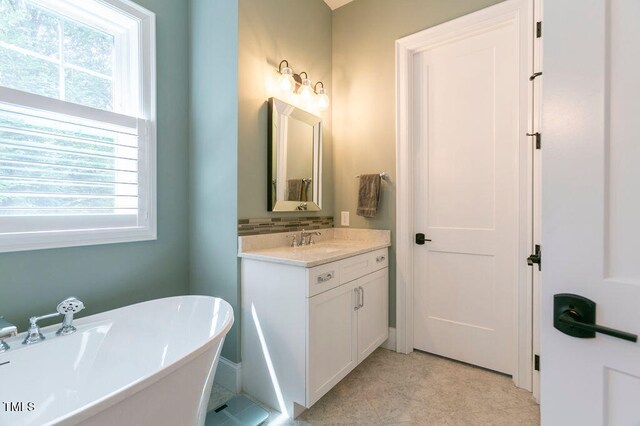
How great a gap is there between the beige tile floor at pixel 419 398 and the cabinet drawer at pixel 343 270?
0.70 metres

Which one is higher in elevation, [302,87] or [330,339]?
[302,87]

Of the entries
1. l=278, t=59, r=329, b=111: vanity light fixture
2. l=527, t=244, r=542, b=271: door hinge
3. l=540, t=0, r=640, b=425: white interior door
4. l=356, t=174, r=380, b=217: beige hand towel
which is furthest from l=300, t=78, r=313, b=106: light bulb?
l=527, t=244, r=542, b=271: door hinge

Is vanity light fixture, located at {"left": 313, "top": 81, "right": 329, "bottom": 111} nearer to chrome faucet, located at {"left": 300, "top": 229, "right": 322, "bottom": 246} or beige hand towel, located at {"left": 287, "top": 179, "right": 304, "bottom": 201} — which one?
beige hand towel, located at {"left": 287, "top": 179, "right": 304, "bottom": 201}

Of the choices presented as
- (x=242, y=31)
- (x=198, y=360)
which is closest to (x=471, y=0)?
(x=242, y=31)

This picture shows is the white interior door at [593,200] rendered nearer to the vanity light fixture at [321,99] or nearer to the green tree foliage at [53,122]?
the vanity light fixture at [321,99]

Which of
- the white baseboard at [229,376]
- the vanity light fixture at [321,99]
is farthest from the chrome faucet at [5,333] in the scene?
the vanity light fixture at [321,99]

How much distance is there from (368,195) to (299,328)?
1.25 m

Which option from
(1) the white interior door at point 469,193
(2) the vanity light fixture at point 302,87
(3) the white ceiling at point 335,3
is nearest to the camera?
(1) the white interior door at point 469,193

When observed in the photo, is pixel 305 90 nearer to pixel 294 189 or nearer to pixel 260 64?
pixel 260 64

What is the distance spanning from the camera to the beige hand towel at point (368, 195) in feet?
7.83

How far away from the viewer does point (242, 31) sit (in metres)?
1.89

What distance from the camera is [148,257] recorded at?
1977 millimetres

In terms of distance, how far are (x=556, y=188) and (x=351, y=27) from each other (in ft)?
8.31

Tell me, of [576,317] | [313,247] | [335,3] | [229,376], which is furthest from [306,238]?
[335,3]
